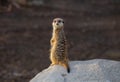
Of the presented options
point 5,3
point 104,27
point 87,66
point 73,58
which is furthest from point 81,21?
A: point 87,66

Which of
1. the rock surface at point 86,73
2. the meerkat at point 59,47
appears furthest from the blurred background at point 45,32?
the rock surface at point 86,73

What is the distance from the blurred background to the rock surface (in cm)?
348

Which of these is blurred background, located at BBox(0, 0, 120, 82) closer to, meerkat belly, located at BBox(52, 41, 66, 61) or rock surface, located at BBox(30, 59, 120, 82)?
meerkat belly, located at BBox(52, 41, 66, 61)

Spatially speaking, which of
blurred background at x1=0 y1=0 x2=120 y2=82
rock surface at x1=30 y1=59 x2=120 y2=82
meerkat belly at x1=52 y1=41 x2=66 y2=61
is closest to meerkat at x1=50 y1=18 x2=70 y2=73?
meerkat belly at x1=52 y1=41 x2=66 y2=61

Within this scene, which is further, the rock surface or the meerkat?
the meerkat

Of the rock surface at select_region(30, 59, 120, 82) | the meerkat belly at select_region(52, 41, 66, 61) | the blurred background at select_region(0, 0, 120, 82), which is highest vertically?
the meerkat belly at select_region(52, 41, 66, 61)

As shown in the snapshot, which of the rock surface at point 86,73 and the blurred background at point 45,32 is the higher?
the rock surface at point 86,73

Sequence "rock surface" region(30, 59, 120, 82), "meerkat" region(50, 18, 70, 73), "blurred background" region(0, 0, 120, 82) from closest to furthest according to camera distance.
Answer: "rock surface" region(30, 59, 120, 82) → "meerkat" region(50, 18, 70, 73) → "blurred background" region(0, 0, 120, 82)

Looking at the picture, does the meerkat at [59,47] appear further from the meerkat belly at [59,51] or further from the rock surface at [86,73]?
the rock surface at [86,73]

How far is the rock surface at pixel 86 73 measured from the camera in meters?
5.83

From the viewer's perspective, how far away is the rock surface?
5828 millimetres

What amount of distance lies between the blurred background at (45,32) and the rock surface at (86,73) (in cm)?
348

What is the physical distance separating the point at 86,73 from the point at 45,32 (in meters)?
8.51

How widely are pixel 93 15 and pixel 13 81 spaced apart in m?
9.15
